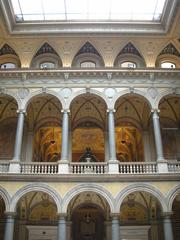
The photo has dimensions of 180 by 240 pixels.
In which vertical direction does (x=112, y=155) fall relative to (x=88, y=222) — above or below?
above

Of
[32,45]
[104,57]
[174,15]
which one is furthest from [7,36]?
[174,15]

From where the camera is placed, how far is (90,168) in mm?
17156

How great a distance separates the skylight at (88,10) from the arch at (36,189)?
9.98 m

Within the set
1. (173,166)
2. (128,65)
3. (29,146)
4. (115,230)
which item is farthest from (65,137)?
(128,65)

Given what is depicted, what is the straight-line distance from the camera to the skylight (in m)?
18.9

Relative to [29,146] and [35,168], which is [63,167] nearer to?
[35,168]

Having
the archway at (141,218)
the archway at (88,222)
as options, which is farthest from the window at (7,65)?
the archway at (141,218)

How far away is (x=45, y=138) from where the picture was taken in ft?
79.2

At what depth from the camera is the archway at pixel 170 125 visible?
21078 millimetres

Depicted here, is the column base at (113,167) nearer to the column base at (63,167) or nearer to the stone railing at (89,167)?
the stone railing at (89,167)

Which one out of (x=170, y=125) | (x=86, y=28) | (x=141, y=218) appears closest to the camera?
(x=141, y=218)

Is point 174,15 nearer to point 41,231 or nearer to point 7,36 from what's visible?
point 7,36

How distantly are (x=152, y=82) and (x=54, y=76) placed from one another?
5.67 m

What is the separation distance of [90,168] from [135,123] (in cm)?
614
